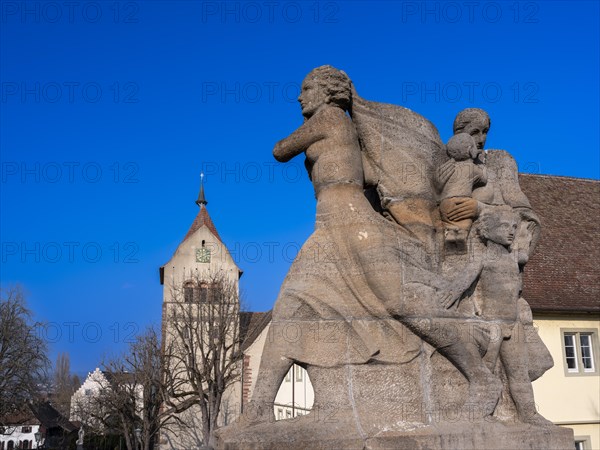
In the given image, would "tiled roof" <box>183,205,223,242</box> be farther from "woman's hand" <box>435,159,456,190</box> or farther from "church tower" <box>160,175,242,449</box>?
"woman's hand" <box>435,159,456,190</box>

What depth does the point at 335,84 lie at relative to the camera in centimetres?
588

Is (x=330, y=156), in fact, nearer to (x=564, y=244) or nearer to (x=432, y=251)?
(x=432, y=251)

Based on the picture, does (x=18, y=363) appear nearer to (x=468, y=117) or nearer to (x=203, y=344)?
(x=203, y=344)

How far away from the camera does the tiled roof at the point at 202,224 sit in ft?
163

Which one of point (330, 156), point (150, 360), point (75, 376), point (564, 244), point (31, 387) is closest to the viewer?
point (330, 156)

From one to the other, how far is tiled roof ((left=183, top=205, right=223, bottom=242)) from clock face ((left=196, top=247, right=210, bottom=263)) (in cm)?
159

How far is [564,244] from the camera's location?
2436 cm

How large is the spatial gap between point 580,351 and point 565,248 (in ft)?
12.1

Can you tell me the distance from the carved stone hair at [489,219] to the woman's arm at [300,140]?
1.53 m

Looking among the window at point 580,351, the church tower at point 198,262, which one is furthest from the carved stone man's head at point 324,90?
the church tower at point 198,262

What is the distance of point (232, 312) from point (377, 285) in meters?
34.5

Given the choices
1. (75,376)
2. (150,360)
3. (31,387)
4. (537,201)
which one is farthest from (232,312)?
(75,376)

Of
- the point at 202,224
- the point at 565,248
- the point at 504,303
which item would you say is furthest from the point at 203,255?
the point at 504,303

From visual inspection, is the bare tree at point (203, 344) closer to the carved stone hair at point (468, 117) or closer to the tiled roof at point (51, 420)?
the tiled roof at point (51, 420)
